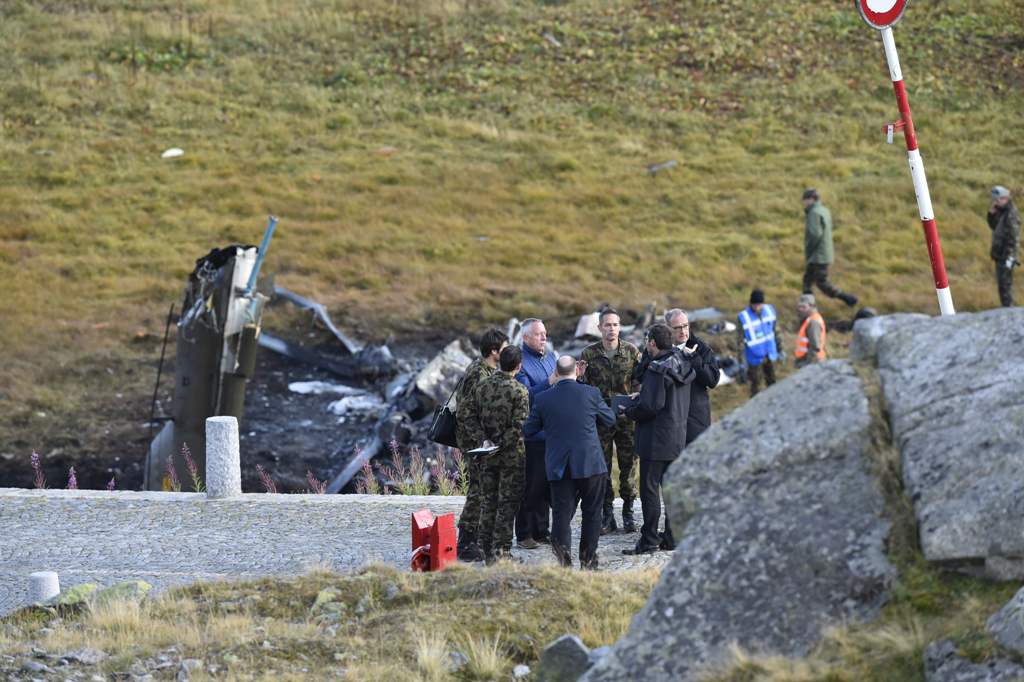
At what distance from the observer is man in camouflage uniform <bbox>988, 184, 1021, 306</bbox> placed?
18.5 metres

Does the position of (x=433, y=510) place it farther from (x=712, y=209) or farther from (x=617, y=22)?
(x=617, y=22)

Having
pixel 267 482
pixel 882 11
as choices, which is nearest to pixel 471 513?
pixel 267 482

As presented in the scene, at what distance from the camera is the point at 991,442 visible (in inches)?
231

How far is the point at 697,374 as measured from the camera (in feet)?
32.2

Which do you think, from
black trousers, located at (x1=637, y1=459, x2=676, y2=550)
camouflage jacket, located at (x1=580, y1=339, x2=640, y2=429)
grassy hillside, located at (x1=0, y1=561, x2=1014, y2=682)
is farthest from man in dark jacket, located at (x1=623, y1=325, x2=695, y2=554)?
grassy hillside, located at (x1=0, y1=561, x2=1014, y2=682)

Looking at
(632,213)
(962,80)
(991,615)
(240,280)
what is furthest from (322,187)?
(991,615)

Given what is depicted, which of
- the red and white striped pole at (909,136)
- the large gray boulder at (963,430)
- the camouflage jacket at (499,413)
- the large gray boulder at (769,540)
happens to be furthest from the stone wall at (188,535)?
the large gray boulder at (963,430)

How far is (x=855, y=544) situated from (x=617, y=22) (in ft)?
110

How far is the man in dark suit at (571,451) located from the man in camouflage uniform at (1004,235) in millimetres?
10739

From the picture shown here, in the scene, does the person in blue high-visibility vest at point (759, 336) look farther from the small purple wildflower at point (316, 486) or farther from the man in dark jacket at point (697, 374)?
the man in dark jacket at point (697, 374)

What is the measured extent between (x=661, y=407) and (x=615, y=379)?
103 cm

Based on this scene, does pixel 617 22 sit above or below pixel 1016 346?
above

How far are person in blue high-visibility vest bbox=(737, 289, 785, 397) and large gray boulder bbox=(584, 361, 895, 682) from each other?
960 cm

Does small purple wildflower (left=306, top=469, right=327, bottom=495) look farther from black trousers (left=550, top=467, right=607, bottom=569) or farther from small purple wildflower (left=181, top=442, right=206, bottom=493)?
black trousers (left=550, top=467, right=607, bottom=569)
